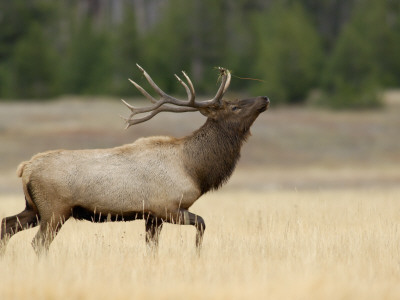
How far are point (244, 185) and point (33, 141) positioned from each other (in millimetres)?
11929

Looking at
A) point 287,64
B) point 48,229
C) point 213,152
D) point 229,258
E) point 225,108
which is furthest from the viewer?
point 287,64

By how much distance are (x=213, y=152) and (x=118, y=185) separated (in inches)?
52.6

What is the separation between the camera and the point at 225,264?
7918mm

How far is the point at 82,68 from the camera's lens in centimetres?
5288

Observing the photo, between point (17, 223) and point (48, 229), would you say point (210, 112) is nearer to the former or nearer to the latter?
point (48, 229)

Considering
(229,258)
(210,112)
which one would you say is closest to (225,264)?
(229,258)

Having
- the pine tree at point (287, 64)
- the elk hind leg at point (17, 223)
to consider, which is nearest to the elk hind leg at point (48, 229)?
the elk hind leg at point (17, 223)

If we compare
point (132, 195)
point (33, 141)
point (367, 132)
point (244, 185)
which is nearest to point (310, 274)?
point (132, 195)

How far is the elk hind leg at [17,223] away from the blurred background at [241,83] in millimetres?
18041

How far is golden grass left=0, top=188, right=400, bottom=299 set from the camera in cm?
661

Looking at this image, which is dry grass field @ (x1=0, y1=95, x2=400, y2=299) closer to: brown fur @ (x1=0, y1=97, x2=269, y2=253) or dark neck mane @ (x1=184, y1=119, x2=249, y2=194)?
brown fur @ (x1=0, y1=97, x2=269, y2=253)

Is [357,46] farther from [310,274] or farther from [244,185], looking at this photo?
[310,274]

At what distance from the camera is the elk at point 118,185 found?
902cm

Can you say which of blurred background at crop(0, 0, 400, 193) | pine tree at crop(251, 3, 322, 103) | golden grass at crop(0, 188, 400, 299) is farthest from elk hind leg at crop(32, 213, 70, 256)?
pine tree at crop(251, 3, 322, 103)
